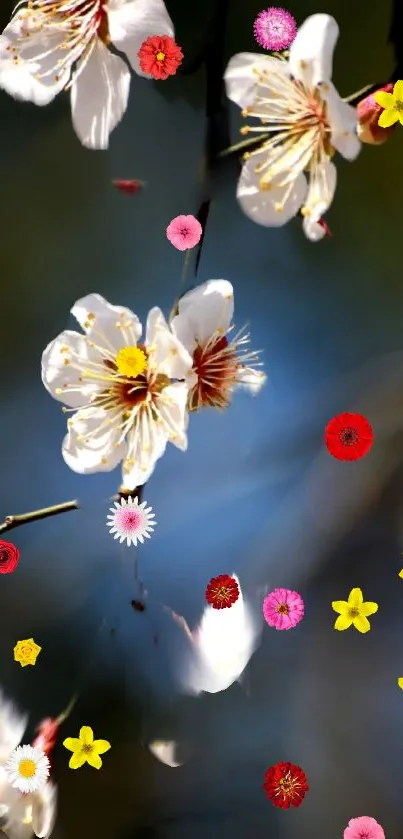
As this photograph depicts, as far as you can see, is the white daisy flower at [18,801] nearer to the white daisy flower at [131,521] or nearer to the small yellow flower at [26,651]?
the small yellow flower at [26,651]

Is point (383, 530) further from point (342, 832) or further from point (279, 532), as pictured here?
point (342, 832)

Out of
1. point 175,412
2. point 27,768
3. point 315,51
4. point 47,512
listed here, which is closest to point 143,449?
point 175,412

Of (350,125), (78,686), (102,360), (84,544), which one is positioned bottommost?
(78,686)

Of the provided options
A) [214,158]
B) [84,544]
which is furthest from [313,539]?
[214,158]

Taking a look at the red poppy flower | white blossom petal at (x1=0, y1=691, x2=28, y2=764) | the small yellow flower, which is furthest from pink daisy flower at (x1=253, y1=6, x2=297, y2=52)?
white blossom petal at (x1=0, y1=691, x2=28, y2=764)

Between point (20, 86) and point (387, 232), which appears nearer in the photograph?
point (387, 232)

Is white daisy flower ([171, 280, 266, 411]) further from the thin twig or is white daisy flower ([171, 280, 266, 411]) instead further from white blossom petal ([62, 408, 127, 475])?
the thin twig

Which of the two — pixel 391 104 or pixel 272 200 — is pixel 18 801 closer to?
pixel 272 200

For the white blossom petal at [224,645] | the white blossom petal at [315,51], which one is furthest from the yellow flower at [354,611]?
the white blossom petal at [315,51]
